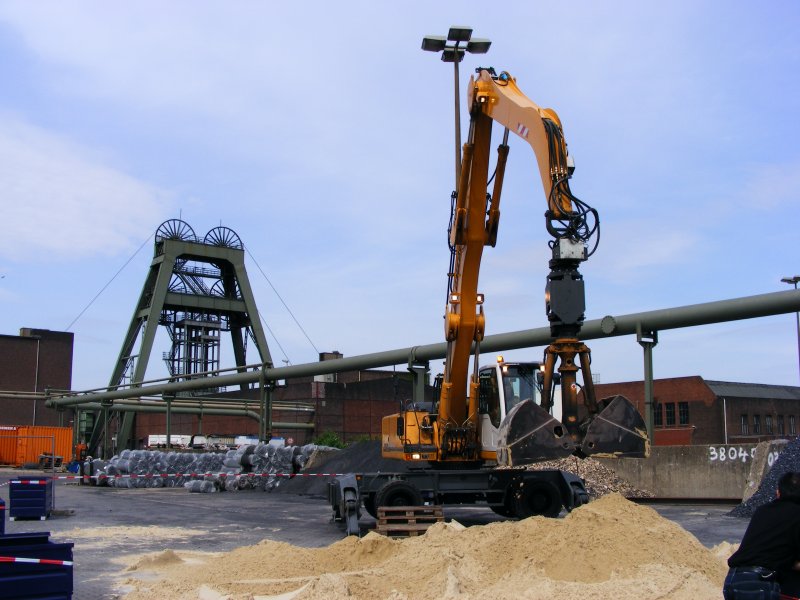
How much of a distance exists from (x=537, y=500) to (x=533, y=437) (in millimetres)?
7054

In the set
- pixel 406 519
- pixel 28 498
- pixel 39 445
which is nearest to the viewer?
pixel 406 519

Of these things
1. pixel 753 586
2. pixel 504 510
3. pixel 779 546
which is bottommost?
pixel 504 510

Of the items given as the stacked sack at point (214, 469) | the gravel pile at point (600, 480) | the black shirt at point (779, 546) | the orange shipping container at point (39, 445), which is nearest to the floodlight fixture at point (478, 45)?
the gravel pile at point (600, 480)

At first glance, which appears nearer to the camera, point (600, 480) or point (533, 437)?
point (533, 437)

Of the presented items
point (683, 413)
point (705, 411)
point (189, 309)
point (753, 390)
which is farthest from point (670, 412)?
point (189, 309)

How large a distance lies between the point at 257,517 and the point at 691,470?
428 inches

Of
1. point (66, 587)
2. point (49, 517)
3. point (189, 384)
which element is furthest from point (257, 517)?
point (189, 384)

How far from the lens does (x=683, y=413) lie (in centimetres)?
6350

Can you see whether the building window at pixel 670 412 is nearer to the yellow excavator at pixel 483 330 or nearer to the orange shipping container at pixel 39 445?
the orange shipping container at pixel 39 445

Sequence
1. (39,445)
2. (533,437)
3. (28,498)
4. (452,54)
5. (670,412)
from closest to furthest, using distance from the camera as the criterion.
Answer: (533,437) → (28,498) → (452,54) → (39,445) → (670,412)

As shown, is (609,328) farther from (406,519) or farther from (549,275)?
(549,275)

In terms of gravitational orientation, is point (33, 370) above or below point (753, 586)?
above

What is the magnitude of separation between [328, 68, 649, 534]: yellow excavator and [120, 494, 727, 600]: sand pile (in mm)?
964

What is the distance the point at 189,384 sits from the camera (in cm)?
4594
